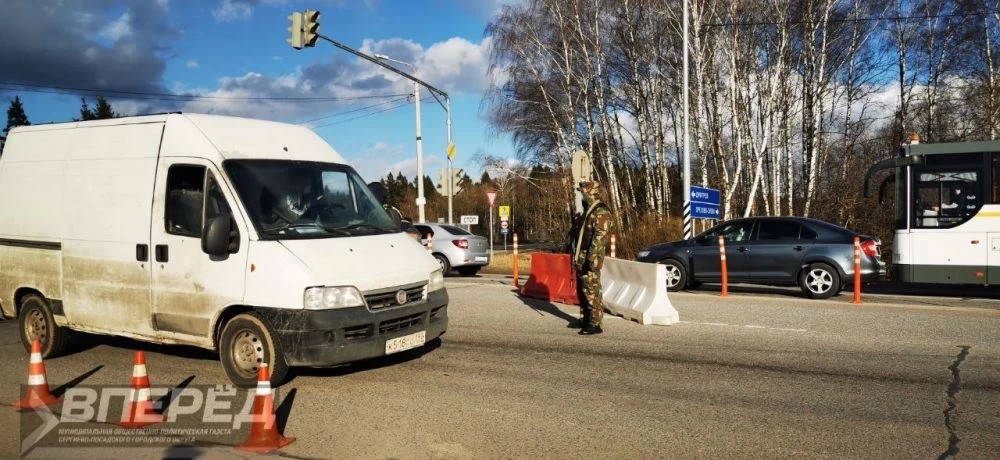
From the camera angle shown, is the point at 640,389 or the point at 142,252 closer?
the point at 640,389

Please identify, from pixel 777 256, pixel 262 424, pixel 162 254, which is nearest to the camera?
pixel 262 424

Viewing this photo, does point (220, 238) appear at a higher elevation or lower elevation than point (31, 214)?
lower

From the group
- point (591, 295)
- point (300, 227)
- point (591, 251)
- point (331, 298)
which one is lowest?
point (591, 295)

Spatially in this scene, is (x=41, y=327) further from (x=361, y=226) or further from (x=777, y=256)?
(x=777, y=256)

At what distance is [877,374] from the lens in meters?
6.80

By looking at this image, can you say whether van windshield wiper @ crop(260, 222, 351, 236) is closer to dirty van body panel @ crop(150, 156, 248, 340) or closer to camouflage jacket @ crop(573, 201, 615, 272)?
dirty van body panel @ crop(150, 156, 248, 340)

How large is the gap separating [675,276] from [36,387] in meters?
11.6

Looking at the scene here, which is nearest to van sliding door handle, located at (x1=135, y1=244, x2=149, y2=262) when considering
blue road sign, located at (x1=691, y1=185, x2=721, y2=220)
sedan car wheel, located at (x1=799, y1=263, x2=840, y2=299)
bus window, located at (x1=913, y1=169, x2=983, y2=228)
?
sedan car wheel, located at (x1=799, y1=263, x2=840, y2=299)

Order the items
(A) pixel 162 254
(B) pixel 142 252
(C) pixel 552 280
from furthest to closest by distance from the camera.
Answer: (C) pixel 552 280
(B) pixel 142 252
(A) pixel 162 254

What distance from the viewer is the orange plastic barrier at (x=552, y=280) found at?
483 inches

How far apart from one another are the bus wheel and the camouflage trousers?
5855 millimetres

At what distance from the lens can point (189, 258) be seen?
6594 millimetres

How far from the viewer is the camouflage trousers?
8.80 metres

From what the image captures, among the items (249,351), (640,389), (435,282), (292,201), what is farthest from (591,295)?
(249,351)
